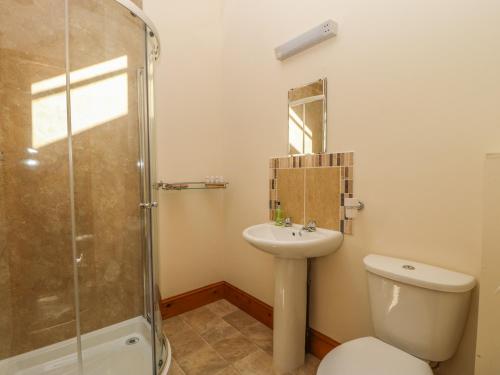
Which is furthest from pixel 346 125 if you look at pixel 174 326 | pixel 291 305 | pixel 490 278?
pixel 174 326

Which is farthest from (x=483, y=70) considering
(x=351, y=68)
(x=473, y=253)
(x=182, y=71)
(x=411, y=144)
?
(x=182, y=71)

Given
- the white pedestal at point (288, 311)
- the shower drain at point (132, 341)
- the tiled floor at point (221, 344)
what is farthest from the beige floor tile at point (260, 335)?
the shower drain at point (132, 341)

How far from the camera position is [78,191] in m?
1.70

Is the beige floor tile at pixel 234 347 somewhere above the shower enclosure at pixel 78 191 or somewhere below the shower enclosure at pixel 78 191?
below

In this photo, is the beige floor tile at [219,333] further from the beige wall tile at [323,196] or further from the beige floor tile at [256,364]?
the beige wall tile at [323,196]

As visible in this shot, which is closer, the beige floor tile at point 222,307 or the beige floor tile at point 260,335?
the beige floor tile at point 260,335

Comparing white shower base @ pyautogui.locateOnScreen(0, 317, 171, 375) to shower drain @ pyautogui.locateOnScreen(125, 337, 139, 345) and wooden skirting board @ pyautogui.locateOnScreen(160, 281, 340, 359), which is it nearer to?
shower drain @ pyautogui.locateOnScreen(125, 337, 139, 345)

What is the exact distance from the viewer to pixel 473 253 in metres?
1.07

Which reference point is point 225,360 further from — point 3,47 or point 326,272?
point 3,47

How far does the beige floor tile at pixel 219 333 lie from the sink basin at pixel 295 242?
0.83m

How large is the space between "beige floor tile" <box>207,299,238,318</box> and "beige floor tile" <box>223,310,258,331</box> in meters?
0.06

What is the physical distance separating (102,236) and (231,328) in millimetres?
1140

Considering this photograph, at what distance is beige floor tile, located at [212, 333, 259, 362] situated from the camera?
1680 millimetres

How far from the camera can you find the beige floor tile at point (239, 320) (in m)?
2.02
